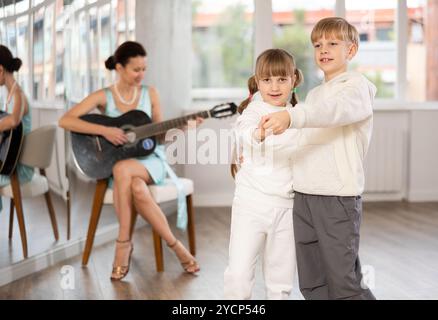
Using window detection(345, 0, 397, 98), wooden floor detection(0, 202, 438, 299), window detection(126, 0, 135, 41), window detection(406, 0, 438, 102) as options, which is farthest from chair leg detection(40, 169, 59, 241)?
window detection(406, 0, 438, 102)

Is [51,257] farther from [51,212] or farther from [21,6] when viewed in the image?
[21,6]

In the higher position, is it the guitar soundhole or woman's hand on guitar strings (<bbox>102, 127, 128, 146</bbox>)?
woman's hand on guitar strings (<bbox>102, 127, 128, 146</bbox>)

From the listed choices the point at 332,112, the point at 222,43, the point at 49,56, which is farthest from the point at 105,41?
the point at 332,112

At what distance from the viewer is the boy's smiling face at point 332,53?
2.13 metres

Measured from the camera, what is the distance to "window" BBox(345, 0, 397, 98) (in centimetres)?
609

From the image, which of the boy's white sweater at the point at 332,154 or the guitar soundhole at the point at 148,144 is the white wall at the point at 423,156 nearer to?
the guitar soundhole at the point at 148,144

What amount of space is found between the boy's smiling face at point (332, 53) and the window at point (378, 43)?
4.02 metres

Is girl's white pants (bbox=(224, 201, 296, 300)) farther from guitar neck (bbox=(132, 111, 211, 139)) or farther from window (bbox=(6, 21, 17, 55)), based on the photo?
window (bbox=(6, 21, 17, 55))

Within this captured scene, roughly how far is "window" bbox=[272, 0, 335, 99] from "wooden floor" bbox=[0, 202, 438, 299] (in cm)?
148

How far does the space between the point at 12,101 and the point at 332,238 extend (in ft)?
6.06

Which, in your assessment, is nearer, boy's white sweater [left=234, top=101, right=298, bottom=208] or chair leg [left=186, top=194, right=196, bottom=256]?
boy's white sweater [left=234, top=101, right=298, bottom=208]

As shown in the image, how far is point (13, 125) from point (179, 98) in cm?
219

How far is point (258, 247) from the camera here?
2244 mm
